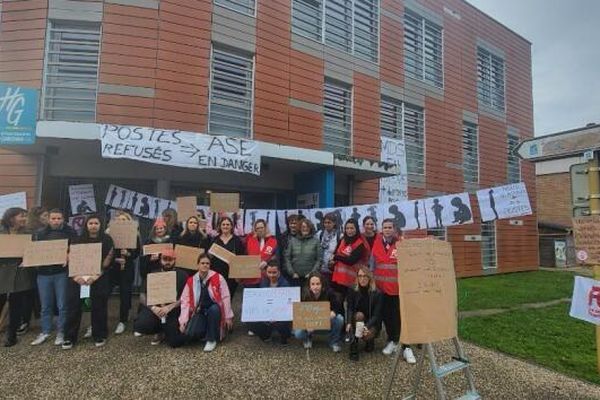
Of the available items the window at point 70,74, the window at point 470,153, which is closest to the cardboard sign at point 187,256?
the window at point 70,74

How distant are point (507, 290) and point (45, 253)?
1087 centimetres

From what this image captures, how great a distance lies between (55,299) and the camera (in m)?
5.34

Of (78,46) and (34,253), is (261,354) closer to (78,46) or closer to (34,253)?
(34,253)

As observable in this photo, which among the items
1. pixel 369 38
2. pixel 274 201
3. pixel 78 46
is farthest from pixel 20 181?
pixel 369 38

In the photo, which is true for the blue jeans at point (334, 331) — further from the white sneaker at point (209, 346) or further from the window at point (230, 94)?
the window at point (230, 94)

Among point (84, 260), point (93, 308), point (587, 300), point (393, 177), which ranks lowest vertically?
point (93, 308)

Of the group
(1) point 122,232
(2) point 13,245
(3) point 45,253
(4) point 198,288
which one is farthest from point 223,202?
(2) point 13,245

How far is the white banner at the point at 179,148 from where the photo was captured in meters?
6.91

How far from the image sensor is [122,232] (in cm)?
567

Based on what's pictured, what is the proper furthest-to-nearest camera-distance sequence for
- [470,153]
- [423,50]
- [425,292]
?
[470,153], [423,50], [425,292]

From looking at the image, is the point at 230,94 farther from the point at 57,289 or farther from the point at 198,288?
the point at 57,289

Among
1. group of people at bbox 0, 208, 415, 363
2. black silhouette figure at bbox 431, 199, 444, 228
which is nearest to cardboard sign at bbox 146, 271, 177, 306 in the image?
group of people at bbox 0, 208, 415, 363

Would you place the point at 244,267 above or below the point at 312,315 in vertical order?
above

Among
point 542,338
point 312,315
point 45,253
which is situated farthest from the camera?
point 542,338
